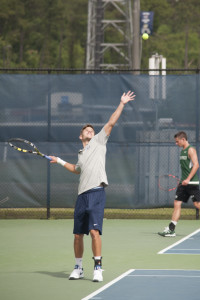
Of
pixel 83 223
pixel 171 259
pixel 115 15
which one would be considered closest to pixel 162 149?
pixel 171 259

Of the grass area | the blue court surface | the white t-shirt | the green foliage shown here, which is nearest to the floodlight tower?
the green foliage

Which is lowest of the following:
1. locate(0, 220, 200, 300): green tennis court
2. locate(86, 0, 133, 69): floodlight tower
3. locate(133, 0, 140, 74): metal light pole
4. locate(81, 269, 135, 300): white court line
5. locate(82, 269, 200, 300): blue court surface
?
locate(0, 220, 200, 300): green tennis court

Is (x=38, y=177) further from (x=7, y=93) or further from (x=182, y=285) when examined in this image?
(x=182, y=285)

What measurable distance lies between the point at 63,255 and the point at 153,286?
2.89 m

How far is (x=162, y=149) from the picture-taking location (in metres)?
17.4

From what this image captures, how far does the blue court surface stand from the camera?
964cm

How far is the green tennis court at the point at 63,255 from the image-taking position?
10266 mm

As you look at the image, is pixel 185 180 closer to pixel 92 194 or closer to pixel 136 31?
pixel 92 194

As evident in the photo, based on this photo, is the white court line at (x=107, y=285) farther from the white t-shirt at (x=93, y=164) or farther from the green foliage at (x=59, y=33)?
the green foliage at (x=59, y=33)

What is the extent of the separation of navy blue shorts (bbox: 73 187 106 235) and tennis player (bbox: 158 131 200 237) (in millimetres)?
4244

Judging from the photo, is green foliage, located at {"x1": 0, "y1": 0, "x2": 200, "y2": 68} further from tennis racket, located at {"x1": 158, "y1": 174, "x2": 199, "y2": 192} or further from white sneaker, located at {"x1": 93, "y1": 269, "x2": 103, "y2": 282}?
white sneaker, located at {"x1": 93, "y1": 269, "x2": 103, "y2": 282}

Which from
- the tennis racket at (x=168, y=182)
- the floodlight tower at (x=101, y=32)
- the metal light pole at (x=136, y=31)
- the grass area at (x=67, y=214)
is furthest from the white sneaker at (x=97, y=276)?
the floodlight tower at (x=101, y=32)

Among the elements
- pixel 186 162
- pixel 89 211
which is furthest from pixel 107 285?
pixel 186 162

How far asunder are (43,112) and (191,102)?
110 inches
